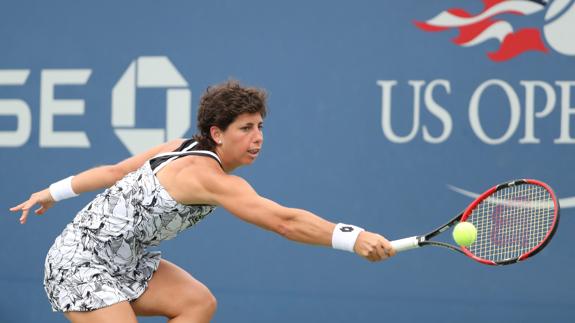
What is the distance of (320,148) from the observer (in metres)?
5.66

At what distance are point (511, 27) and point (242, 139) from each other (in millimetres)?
2209

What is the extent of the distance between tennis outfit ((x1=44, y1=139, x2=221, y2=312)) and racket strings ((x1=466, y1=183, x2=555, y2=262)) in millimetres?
1463

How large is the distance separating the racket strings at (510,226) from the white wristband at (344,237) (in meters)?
1.19

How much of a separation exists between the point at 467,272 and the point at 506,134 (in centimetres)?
75

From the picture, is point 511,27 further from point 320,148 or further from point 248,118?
point 248,118

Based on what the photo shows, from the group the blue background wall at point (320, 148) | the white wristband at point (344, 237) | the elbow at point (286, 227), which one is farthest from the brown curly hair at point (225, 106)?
the blue background wall at point (320, 148)

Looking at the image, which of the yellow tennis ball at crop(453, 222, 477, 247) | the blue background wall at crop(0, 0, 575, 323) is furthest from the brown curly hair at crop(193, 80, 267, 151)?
the blue background wall at crop(0, 0, 575, 323)

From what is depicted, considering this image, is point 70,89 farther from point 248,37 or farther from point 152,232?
point 152,232

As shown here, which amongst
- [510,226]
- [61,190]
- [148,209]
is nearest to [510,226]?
[510,226]

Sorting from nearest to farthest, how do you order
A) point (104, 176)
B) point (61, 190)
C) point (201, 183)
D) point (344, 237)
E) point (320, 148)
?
point (344, 237) < point (201, 183) < point (104, 176) < point (61, 190) < point (320, 148)

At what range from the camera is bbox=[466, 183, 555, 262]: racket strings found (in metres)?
4.55

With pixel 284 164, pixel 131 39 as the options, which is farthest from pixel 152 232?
pixel 131 39

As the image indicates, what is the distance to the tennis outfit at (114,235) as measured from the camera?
367cm

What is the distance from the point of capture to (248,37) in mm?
5832
